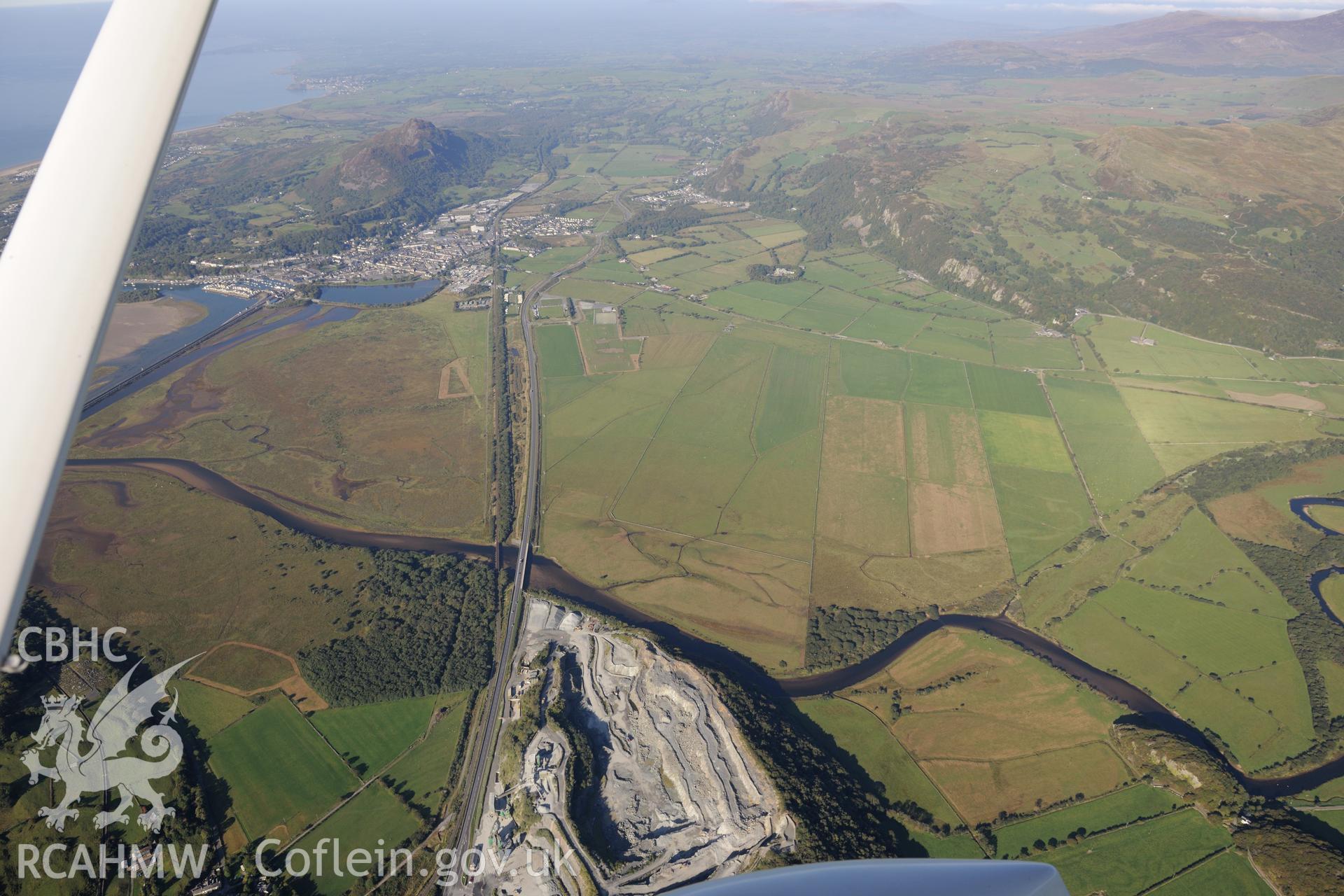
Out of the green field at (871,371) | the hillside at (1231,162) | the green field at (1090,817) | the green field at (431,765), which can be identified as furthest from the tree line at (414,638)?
the hillside at (1231,162)

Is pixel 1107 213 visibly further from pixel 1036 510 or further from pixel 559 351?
pixel 559 351

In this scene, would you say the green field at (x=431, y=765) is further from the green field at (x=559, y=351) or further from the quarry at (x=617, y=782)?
the green field at (x=559, y=351)

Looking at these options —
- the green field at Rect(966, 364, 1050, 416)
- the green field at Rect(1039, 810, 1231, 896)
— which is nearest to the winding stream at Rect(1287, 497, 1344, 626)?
the green field at Rect(966, 364, 1050, 416)

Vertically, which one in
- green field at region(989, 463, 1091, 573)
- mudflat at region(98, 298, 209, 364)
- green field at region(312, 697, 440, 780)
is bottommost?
green field at region(312, 697, 440, 780)

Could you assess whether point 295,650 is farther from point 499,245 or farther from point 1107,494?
point 499,245

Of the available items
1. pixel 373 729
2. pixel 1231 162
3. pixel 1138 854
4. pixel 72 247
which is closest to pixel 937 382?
pixel 1138 854

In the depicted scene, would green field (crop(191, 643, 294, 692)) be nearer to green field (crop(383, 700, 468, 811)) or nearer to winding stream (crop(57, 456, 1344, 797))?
green field (crop(383, 700, 468, 811))
